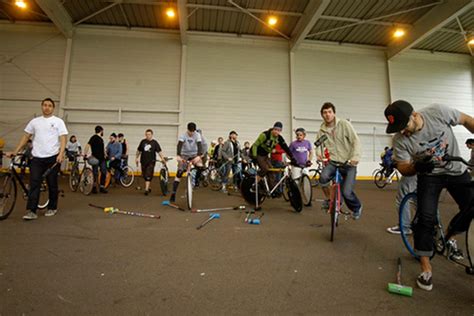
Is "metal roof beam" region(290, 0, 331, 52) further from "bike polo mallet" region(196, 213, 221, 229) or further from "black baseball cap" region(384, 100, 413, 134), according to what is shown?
"bike polo mallet" region(196, 213, 221, 229)

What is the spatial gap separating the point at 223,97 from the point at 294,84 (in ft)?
12.6

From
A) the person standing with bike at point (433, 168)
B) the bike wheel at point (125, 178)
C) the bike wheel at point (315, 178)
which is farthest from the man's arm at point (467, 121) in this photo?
the bike wheel at point (125, 178)

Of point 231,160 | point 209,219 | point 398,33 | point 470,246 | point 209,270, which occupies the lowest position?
point 209,270

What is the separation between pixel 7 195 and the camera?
3.31 metres

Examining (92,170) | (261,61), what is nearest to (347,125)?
(92,170)

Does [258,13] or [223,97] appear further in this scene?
[223,97]

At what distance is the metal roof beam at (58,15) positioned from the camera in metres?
8.78

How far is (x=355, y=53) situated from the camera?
40.1 ft

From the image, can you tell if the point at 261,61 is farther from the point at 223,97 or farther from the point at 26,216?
the point at 26,216

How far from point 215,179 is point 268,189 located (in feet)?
10.6

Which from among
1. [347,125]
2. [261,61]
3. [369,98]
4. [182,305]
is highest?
[261,61]

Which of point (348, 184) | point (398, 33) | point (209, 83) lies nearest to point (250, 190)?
point (348, 184)

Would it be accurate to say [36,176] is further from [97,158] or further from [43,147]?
[97,158]

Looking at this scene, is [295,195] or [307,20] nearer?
[295,195]
